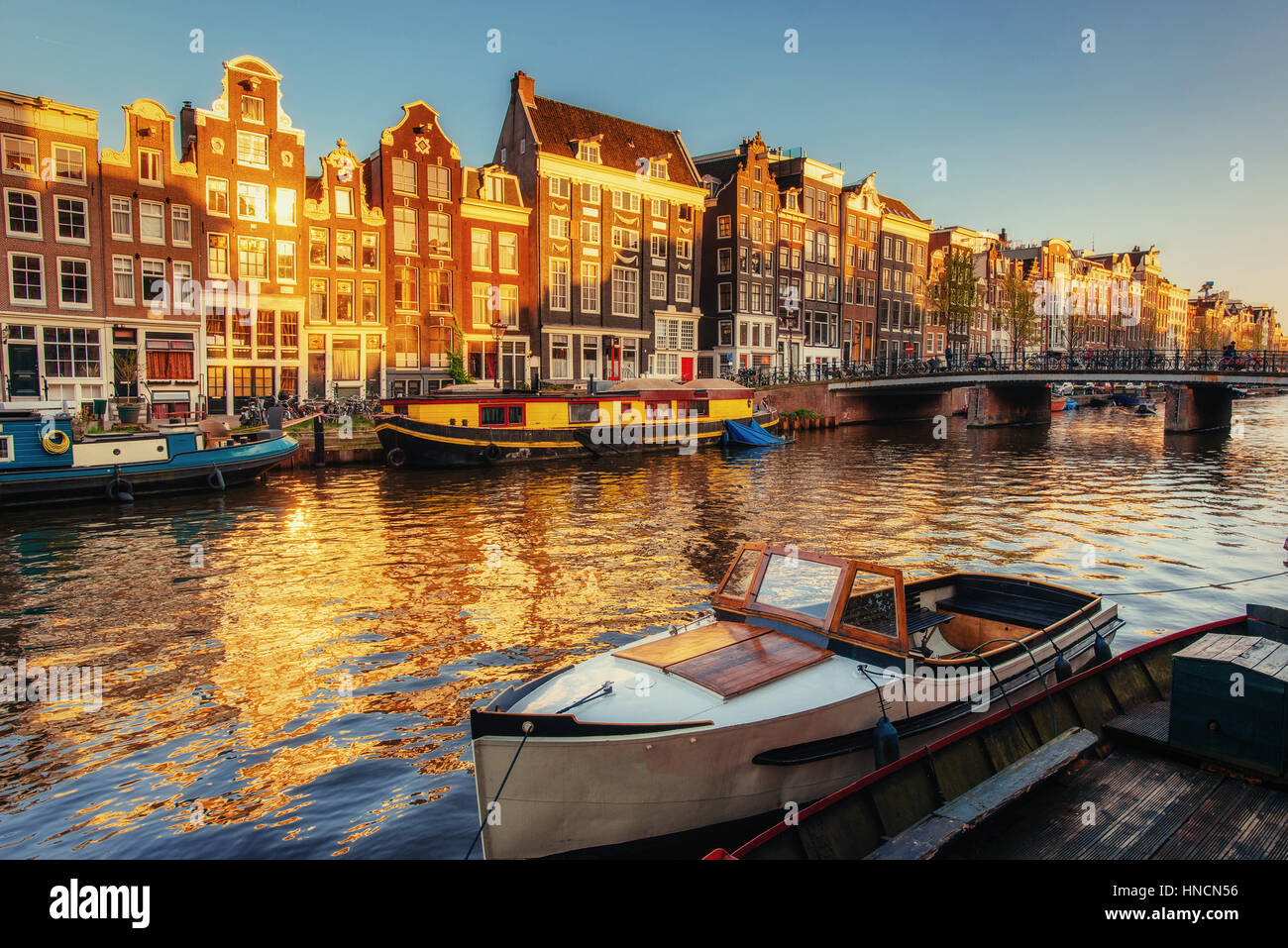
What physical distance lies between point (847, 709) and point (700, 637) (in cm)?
176

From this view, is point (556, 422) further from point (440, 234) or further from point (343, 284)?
point (440, 234)

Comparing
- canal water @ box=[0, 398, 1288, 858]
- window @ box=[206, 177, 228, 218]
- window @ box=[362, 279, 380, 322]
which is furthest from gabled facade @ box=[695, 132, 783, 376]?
window @ box=[206, 177, 228, 218]

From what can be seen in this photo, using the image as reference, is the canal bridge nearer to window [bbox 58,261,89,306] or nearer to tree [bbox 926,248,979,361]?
tree [bbox 926,248,979,361]

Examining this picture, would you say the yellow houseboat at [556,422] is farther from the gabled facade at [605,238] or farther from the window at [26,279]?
the window at [26,279]

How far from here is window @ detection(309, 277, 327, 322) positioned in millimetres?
47719

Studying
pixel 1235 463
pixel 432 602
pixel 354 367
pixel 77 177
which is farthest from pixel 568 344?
pixel 432 602

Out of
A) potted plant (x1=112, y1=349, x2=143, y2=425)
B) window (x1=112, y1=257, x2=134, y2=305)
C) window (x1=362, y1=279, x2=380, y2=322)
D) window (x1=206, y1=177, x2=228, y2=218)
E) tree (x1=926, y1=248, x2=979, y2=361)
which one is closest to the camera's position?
potted plant (x1=112, y1=349, x2=143, y2=425)

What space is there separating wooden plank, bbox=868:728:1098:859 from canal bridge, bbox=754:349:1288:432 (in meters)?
45.7

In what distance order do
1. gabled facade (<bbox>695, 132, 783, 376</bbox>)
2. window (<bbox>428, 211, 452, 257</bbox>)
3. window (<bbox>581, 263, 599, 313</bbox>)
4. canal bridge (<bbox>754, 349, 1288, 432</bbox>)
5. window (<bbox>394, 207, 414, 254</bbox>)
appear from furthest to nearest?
gabled facade (<bbox>695, 132, 783, 376</bbox>)
window (<bbox>581, 263, 599, 313</bbox>)
window (<bbox>428, 211, 452, 257</bbox>)
canal bridge (<bbox>754, 349, 1288, 432</bbox>)
window (<bbox>394, 207, 414, 254</bbox>)

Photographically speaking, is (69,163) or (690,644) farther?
(69,163)

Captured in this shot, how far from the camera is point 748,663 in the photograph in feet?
27.5

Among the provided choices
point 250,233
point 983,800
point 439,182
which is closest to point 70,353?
point 250,233

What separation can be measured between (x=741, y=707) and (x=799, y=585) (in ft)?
7.27

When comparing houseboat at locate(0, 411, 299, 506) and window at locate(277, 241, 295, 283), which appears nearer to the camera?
houseboat at locate(0, 411, 299, 506)
